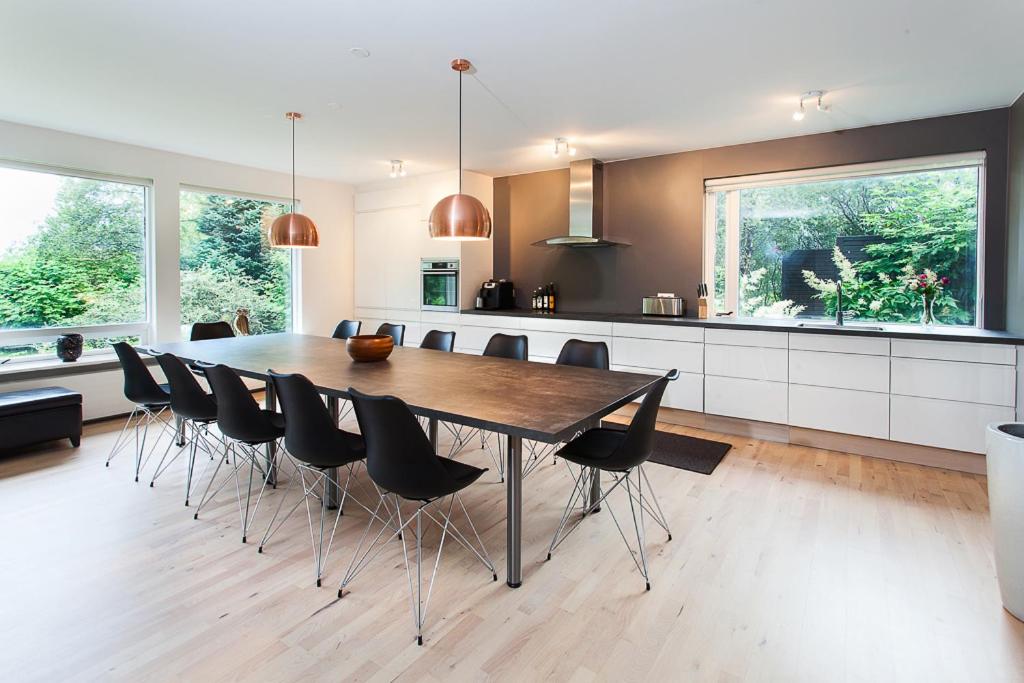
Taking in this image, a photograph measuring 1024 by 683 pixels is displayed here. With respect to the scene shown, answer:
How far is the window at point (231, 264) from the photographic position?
5.58 m

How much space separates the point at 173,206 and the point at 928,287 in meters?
6.78

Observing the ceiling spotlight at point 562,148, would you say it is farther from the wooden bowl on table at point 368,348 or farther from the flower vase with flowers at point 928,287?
the flower vase with flowers at point 928,287

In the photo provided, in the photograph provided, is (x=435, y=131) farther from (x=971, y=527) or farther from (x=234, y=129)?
(x=971, y=527)

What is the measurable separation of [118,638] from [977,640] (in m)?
3.07

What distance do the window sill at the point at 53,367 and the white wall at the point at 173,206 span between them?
0.06 meters

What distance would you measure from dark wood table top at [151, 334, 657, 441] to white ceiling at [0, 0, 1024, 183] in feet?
5.73

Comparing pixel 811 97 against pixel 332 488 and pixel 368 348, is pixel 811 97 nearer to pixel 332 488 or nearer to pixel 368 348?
pixel 368 348

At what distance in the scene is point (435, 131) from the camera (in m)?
4.43

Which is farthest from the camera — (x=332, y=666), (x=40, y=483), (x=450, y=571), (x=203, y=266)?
(x=203, y=266)

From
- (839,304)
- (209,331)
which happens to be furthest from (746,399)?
(209,331)

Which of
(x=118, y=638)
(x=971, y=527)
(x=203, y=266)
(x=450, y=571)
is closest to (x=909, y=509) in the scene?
(x=971, y=527)

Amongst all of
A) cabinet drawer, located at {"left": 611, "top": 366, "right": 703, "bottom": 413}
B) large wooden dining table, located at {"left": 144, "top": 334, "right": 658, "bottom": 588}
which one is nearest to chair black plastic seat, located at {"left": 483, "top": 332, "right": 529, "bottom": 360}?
large wooden dining table, located at {"left": 144, "top": 334, "right": 658, "bottom": 588}

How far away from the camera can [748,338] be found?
4.32m

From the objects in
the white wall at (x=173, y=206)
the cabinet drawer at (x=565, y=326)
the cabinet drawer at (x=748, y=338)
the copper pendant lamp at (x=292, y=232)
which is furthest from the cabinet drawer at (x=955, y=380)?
the white wall at (x=173, y=206)
